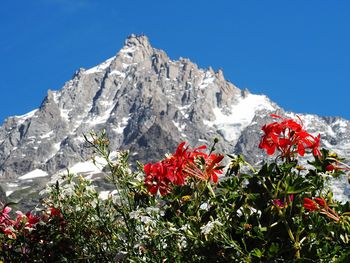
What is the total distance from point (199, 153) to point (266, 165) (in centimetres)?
74

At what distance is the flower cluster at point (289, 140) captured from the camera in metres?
3.71

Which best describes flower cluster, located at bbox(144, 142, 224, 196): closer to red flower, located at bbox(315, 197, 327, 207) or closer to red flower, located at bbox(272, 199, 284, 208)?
red flower, located at bbox(272, 199, 284, 208)

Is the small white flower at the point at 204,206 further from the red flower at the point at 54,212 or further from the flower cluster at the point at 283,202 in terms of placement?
the red flower at the point at 54,212

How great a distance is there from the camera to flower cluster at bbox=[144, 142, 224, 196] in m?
3.90

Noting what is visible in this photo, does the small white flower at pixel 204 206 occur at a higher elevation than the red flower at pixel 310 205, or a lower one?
higher

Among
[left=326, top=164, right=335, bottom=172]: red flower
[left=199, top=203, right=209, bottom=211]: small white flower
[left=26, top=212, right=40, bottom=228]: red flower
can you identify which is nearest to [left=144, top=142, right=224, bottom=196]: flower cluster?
[left=199, top=203, right=209, bottom=211]: small white flower

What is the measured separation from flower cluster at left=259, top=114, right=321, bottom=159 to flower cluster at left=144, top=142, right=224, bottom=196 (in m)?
0.39

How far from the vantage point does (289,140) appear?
375 centimetres

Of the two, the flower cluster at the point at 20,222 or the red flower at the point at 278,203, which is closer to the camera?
the red flower at the point at 278,203

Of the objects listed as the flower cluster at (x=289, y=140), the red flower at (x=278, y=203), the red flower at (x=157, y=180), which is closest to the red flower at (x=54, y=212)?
the red flower at (x=157, y=180)

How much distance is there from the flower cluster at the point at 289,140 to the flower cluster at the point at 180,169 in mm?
390

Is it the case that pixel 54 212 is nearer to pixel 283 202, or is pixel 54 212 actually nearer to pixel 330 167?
pixel 283 202

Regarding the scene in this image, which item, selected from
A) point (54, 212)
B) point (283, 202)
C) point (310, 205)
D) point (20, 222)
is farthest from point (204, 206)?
point (20, 222)

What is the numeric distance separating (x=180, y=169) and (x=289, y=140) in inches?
32.5
